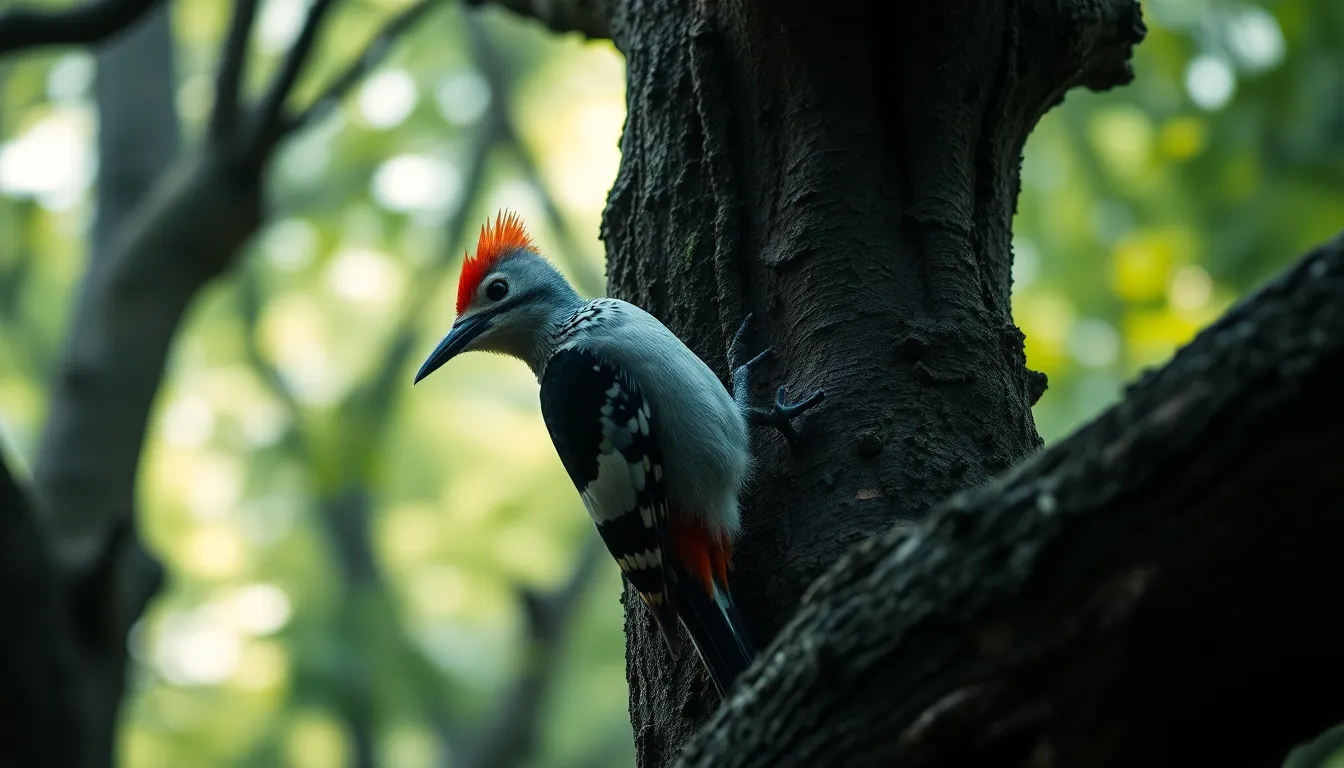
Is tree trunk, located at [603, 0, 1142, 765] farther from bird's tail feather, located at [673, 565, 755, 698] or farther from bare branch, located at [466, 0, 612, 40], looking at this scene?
bare branch, located at [466, 0, 612, 40]

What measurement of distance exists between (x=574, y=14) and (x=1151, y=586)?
3384mm

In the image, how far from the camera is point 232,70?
570cm

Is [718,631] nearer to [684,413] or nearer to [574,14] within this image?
[684,413]

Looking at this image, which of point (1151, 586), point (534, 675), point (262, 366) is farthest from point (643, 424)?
point (262, 366)

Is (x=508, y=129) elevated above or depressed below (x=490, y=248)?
above

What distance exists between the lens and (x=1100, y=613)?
1.66 meters

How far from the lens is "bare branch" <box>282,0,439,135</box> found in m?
6.00

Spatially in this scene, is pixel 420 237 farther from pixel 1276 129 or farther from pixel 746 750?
pixel 746 750

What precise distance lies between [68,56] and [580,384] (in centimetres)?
811

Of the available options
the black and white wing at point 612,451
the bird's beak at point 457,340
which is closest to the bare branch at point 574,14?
the bird's beak at point 457,340

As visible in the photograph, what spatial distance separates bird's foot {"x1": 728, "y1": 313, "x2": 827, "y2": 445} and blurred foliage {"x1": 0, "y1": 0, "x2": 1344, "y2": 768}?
460 cm

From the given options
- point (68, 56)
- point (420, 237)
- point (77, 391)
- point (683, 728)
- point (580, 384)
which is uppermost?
point (68, 56)

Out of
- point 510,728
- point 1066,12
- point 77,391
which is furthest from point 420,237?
point 1066,12

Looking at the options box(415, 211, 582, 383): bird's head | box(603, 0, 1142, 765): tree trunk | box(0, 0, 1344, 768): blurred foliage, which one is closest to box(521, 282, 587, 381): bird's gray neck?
box(415, 211, 582, 383): bird's head
